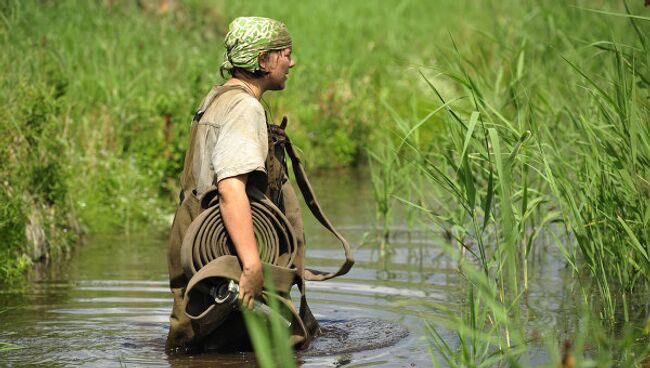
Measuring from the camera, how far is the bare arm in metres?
5.62

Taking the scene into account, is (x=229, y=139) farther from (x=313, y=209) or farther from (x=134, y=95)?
(x=134, y=95)

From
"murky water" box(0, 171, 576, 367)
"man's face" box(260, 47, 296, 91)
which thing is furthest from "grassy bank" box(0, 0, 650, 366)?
"man's face" box(260, 47, 296, 91)

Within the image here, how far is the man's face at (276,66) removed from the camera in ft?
19.6

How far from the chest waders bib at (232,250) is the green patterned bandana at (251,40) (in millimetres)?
203

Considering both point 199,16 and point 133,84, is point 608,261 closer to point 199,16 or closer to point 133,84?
point 133,84

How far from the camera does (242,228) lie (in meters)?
5.64

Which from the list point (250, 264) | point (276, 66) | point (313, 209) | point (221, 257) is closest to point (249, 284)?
point (250, 264)

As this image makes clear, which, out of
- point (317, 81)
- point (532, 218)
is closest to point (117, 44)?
point (317, 81)

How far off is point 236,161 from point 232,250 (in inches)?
18.1

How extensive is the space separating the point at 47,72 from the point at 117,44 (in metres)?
3.11

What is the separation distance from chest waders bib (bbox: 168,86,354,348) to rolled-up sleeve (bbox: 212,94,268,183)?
18cm

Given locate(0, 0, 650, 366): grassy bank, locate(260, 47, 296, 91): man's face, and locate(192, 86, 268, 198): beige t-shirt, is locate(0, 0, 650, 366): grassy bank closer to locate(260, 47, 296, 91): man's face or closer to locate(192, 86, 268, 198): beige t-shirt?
locate(260, 47, 296, 91): man's face

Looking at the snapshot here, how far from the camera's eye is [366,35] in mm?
16844

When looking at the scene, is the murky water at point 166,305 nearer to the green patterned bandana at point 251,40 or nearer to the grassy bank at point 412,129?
the grassy bank at point 412,129
